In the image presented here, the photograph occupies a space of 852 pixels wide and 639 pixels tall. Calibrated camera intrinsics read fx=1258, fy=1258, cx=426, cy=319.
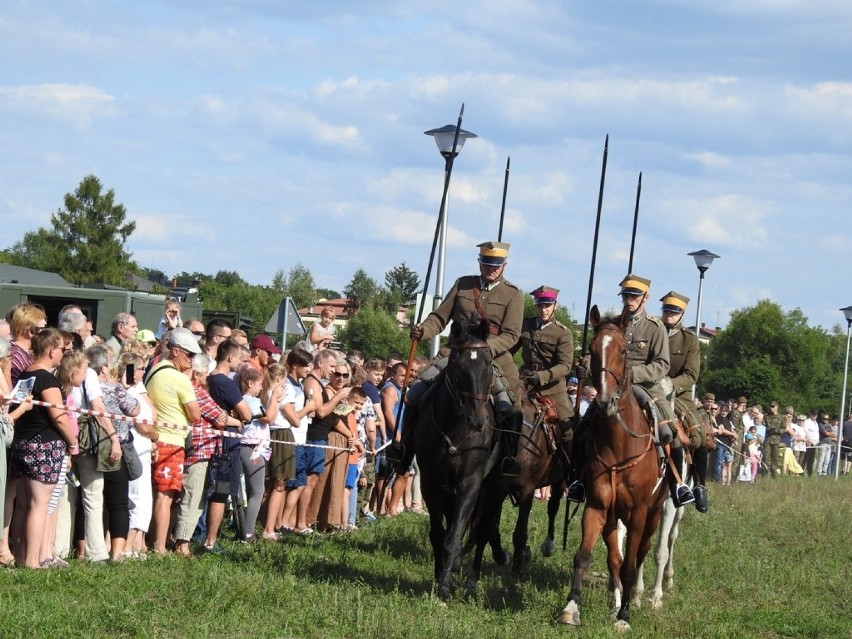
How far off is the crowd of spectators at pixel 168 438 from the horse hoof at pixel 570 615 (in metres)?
2.51

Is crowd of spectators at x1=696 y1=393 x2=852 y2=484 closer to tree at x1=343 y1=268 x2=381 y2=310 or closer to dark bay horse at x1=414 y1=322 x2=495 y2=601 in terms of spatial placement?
dark bay horse at x1=414 y1=322 x2=495 y2=601

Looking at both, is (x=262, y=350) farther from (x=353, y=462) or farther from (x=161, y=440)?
(x=161, y=440)

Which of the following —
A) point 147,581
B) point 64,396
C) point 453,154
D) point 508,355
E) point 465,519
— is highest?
point 453,154

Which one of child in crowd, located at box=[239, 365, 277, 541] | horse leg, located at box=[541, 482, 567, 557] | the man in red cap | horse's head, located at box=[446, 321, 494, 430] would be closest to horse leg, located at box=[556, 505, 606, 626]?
horse's head, located at box=[446, 321, 494, 430]

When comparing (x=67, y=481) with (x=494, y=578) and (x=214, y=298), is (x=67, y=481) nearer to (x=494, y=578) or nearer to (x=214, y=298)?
(x=494, y=578)

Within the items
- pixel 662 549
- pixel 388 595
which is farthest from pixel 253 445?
pixel 662 549

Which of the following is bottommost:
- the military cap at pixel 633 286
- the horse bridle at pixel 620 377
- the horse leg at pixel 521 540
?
the horse leg at pixel 521 540

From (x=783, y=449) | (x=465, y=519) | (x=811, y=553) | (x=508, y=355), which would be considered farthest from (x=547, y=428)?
(x=783, y=449)

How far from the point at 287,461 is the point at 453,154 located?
461 centimetres

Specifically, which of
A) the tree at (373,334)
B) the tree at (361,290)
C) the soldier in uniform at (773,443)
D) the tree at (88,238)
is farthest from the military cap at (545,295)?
the tree at (361,290)

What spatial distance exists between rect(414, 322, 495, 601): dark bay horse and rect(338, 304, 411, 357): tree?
109 m

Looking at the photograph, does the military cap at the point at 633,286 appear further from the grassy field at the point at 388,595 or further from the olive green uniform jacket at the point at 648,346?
the grassy field at the point at 388,595

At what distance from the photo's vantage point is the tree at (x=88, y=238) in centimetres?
8300

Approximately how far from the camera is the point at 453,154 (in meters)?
15.9
